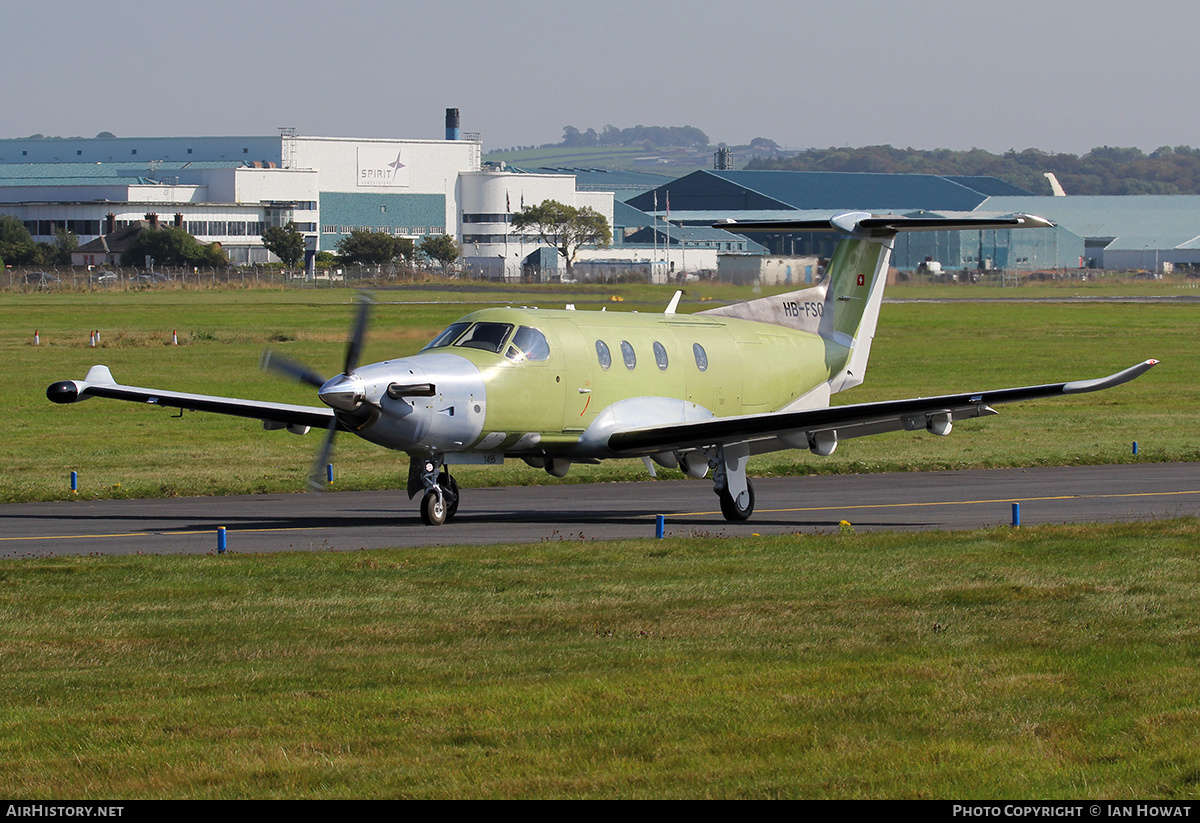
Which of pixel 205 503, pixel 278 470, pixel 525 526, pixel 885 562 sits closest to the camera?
pixel 885 562

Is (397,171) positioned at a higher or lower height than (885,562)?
higher

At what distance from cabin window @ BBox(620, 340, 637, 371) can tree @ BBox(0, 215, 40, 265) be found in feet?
425

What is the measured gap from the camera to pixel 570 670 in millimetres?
11734

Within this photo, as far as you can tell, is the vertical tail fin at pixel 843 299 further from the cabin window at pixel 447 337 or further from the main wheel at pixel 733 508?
the cabin window at pixel 447 337

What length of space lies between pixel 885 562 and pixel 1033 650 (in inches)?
205

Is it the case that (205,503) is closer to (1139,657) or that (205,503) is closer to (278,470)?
(278,470)

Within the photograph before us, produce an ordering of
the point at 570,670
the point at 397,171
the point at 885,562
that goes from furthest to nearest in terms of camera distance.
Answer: the point at 397,171, the point at 885,562, the point at 570,670

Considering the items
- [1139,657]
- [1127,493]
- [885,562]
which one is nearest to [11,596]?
[885,562]

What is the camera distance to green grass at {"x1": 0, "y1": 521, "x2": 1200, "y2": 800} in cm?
889

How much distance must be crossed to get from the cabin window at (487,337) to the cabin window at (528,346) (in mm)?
150

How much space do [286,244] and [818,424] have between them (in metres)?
126

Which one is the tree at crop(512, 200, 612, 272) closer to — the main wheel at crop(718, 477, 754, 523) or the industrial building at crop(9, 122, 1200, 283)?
A: the industrial building at crop(9, 122, 1200, 283)

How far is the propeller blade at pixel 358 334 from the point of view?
66.6 feet

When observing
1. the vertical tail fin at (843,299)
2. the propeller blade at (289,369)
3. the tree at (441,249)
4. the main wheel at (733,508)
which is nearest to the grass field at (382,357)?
the propeller blade at (289,369)
